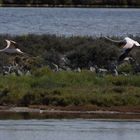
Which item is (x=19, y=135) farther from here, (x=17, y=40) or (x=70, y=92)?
(x=17, y=40)

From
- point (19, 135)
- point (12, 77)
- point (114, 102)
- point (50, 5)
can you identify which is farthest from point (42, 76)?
point (50, 5)

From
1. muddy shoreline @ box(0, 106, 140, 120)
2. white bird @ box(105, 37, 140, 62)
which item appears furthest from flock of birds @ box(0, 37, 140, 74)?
muddy shoreline @ box(0, 106, 140, 120)

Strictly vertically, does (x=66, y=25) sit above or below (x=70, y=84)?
below

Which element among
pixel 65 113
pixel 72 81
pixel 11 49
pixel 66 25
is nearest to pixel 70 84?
pixel 72 81

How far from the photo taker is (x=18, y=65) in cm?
3569

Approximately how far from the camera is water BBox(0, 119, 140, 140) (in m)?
24.0

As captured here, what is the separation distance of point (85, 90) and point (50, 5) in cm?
9641

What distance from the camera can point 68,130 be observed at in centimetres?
2517

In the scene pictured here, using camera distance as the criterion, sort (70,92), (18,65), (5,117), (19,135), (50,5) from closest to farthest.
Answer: (19,135) → (5,117) → (70,92) → (18,65) → (50,5)

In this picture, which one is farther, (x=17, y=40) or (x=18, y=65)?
(x=17, y=40)

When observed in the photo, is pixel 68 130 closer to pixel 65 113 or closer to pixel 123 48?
pixel 65 113

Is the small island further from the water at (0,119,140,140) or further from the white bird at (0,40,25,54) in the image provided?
the water at (0,119,140,140)

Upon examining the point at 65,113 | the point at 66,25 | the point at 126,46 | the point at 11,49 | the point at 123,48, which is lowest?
the point at 66,25

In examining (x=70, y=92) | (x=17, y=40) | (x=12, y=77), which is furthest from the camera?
(x=17, y=40)
